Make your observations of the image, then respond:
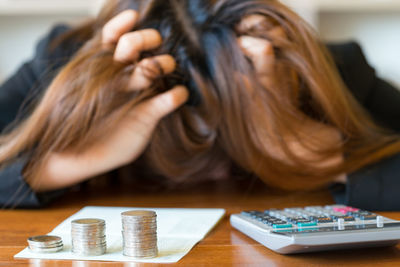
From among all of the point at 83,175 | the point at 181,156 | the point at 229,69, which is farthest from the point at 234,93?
the point at 83,175

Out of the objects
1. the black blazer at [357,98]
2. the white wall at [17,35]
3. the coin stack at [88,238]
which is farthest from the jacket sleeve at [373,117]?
the white wall at [17,35]

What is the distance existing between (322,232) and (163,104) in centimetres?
30

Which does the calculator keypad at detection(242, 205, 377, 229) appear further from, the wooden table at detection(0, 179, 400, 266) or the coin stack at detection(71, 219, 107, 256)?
the coin stack at detection(71, 219, 107, 256)

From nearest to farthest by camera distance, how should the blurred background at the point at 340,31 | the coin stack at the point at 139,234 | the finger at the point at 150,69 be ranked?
the coin stack at the point at 139,234
the finger at the point at 150,69
the blurred background at the point at 340,31

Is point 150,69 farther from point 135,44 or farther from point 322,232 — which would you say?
point 322,232

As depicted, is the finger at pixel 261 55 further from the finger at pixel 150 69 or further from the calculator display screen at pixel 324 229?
the calculator display screen at pixel 324 229

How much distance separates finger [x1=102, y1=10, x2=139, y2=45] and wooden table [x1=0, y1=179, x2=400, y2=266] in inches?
8.9

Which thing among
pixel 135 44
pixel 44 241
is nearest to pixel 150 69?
pixel 135 44

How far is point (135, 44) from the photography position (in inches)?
24.1

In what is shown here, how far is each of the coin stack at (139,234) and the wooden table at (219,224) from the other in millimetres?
19

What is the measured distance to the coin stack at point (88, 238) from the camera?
41 cm

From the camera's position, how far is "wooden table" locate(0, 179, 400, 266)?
1.33 ft

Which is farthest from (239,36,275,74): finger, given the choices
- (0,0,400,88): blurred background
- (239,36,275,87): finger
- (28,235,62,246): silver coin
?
(0,0,400,88): blurred background

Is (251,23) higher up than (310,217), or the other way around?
(251,23)
